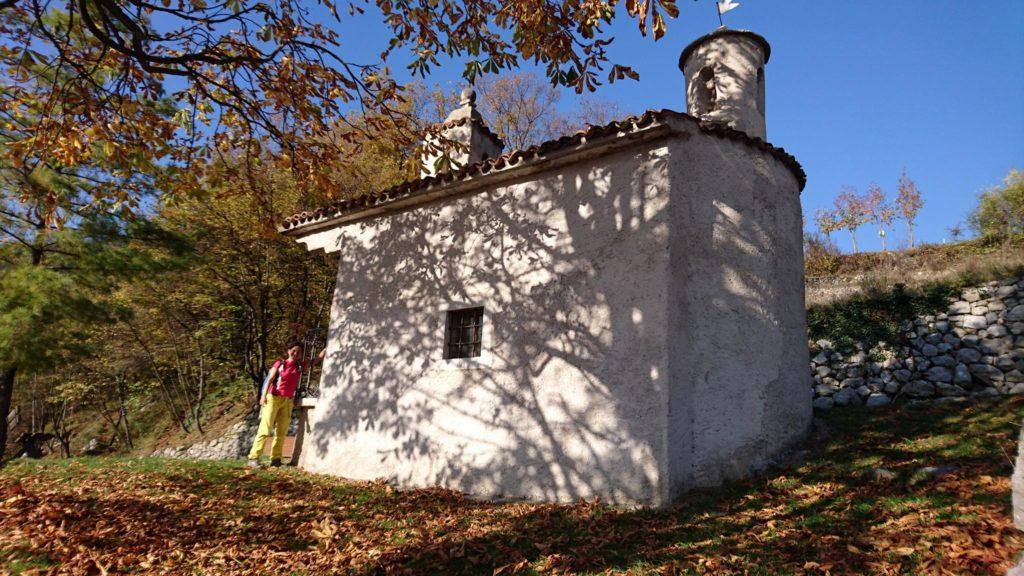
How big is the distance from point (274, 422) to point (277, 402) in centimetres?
42

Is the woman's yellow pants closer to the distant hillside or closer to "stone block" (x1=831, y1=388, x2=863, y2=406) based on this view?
"stone block" (x1=831, y1=388, x2=863, y2=406)

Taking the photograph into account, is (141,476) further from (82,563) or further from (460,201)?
(460,201)

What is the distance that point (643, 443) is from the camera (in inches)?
209

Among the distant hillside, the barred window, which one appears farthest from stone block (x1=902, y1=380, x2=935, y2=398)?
the barred window

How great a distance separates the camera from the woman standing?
7.98 m

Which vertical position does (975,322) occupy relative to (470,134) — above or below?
below

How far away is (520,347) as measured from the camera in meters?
6.41

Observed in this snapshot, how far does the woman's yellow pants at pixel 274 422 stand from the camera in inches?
314

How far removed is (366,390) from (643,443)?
174 inches

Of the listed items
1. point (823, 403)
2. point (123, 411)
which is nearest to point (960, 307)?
point (823, 403)

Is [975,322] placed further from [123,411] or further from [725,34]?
[123,411]

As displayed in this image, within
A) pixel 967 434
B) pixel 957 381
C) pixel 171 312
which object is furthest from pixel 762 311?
pixel 171 312

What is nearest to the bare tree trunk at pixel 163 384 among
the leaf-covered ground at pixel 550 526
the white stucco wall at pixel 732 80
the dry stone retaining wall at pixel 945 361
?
the leaf-covered ground at pixel 550 526

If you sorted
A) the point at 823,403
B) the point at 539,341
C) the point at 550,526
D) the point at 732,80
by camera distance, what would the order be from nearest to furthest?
the point at 550,526 → the point at 539,341 → the point at 732,80 → the point at 823,403
